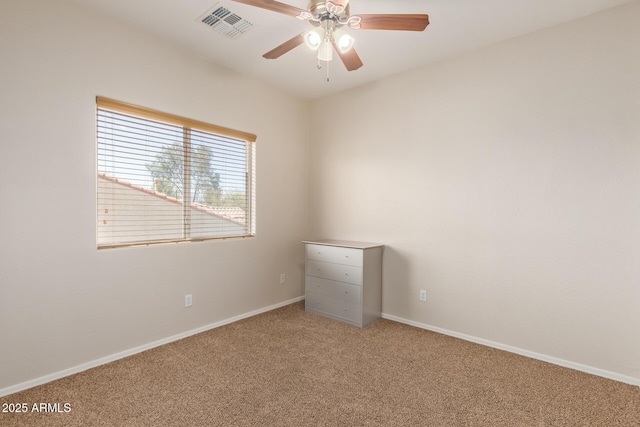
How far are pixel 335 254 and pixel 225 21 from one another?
230cm

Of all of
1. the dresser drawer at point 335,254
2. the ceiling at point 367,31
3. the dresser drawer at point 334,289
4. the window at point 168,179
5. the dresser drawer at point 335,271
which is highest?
the ceiling at point 367,31

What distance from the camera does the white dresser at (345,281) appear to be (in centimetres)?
317

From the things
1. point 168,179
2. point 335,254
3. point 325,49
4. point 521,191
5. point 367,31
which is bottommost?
Answer: point 335,254

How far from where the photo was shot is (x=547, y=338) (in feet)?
8.11

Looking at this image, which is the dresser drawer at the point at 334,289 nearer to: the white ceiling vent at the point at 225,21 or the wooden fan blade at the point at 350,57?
the wooden fan blade at the point at 350,57

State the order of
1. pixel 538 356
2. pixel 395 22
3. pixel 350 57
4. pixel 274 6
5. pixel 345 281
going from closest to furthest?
pixel 274 6
pixel 395 22
pixel 350 57
pixel 538 356
pixel 345 281

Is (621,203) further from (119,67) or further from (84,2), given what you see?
(84,2)

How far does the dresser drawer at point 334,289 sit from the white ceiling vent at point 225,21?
2.47m

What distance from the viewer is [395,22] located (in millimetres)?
1866

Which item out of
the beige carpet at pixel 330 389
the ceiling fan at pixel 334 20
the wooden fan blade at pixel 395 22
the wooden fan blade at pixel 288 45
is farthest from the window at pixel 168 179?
the wooden fan blade at pixel 395 22

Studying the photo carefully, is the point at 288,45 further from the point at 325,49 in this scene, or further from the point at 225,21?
the point at 225,21

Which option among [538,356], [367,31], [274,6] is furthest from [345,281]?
[274,6]

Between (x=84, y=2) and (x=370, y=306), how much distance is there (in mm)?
3422

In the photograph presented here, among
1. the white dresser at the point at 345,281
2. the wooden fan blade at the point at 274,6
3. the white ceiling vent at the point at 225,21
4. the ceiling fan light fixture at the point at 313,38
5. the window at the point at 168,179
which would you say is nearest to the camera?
the wooden fan blade at the point at 274,6
